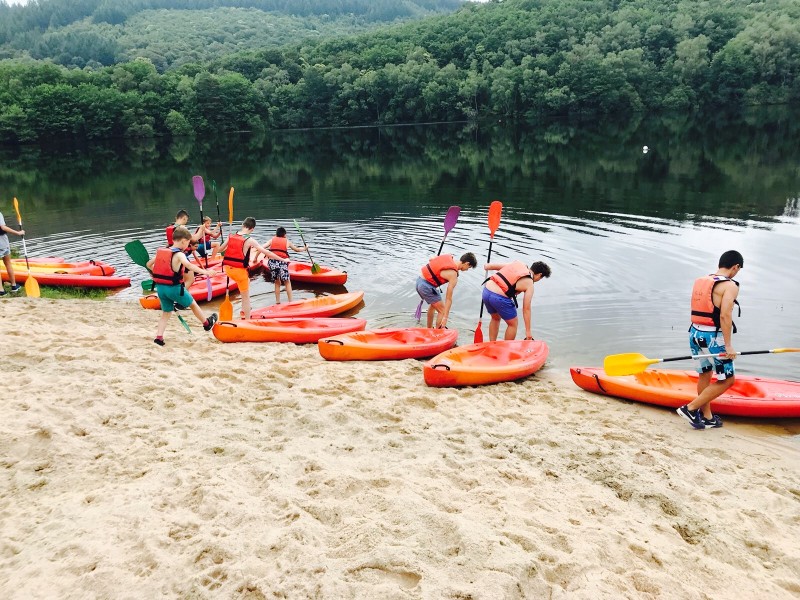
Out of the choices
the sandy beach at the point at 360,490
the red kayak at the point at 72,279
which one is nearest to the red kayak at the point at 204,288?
the red kayak at the point at 72,279

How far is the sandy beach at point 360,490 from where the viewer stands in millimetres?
3461

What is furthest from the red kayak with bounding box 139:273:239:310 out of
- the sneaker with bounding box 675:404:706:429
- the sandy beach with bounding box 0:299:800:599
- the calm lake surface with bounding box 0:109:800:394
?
the sneaker with bounding box 675:404:706:429

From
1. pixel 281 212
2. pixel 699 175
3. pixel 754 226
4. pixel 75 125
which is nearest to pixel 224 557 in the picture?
pixel 754 226

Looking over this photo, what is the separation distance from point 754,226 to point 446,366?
1364cm

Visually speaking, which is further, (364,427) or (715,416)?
(715,416)

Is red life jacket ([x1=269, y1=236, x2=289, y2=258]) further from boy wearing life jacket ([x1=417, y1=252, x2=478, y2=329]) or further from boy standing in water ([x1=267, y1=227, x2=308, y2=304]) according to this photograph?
boy wearing life jacket ([x1=417, y1=252, x2=478, y2=329])

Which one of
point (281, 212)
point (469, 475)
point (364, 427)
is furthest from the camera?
point (281, 212)

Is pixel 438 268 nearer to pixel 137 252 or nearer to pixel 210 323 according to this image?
pixel 210 323

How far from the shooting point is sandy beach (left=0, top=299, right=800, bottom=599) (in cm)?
346

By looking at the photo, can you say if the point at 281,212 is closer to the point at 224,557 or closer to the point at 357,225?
the point at 357,225

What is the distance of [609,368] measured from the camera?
679 cm

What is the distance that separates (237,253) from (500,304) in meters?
4.28

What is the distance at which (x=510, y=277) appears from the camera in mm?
8453

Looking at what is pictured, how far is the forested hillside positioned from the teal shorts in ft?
391
